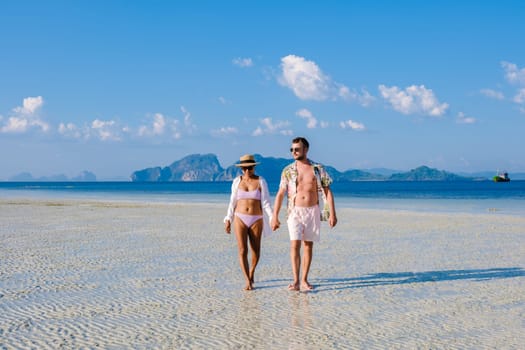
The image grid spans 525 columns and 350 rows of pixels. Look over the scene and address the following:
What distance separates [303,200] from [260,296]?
4.33 feet

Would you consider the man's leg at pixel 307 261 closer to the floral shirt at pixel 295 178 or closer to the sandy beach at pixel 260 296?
the sandy beach at pixel 260 296

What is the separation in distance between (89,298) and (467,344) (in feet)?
14.3

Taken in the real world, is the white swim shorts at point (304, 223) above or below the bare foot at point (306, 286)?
above

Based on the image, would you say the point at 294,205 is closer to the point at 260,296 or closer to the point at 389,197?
the point at 260,296

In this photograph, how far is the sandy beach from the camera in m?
5.09

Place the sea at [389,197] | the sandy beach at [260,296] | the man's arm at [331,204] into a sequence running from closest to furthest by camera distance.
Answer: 1. the sandy beach at [260,296]
2. the man's arm at [331,204]
3. the sea at [389,197]

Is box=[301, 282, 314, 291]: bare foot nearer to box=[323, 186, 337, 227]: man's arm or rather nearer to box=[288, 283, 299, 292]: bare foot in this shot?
box=[288, 283, 299, 292]: bare foot

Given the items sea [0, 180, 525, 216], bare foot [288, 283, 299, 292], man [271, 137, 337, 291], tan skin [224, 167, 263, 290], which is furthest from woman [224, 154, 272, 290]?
sea [0, 180, 525, 216]

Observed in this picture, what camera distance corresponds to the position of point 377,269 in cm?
891

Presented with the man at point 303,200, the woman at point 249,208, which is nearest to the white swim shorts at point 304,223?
the man at point 303,200

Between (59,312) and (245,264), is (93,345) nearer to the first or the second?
(59,312)

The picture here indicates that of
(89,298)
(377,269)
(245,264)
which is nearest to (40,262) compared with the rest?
(89,298)

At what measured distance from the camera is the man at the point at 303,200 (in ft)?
22.9

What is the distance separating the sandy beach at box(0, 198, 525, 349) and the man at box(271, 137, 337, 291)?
26.0 inches
